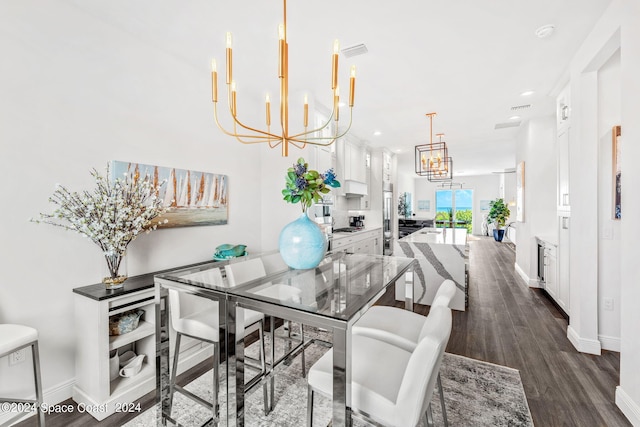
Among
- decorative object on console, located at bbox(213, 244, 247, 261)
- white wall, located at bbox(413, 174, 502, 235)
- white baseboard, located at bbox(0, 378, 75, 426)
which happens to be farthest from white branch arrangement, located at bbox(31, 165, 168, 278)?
white wall, located at bbox(413, 174, 502, 235)

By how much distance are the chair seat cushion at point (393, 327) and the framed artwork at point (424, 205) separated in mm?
12521

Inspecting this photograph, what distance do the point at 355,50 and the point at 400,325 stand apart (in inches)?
93.2

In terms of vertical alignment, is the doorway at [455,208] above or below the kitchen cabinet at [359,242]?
above

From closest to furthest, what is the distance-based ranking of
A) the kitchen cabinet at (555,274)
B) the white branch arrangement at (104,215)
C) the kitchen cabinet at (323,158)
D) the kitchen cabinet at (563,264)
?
the white branch arrangement at (104,215) < the kitchen cabinet at (563,264) < the kitchen cabinet at (555,274) < the kitchen cabinet at (323,158)

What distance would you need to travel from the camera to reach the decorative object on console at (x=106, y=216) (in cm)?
186

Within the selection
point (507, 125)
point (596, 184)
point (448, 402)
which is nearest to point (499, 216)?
point (507, 125)

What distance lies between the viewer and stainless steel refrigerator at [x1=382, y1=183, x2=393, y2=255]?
21.6 ft

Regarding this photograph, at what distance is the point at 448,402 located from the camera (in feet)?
6.28

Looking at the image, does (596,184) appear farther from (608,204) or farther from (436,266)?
(436,266)

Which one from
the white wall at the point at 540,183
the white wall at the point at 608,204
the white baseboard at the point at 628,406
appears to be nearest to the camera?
the white baseboard at the point at 628,406

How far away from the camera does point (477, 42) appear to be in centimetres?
247

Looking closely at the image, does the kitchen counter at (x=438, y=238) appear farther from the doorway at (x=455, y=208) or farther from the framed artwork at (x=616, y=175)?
the doorway at (x=455, y=208)

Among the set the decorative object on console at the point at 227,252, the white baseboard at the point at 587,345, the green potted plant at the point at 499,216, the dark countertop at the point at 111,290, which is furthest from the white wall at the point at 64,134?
the green potted plant at the point at 499,216

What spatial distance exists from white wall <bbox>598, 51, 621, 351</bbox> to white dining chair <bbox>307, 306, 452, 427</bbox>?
237 centimetres
